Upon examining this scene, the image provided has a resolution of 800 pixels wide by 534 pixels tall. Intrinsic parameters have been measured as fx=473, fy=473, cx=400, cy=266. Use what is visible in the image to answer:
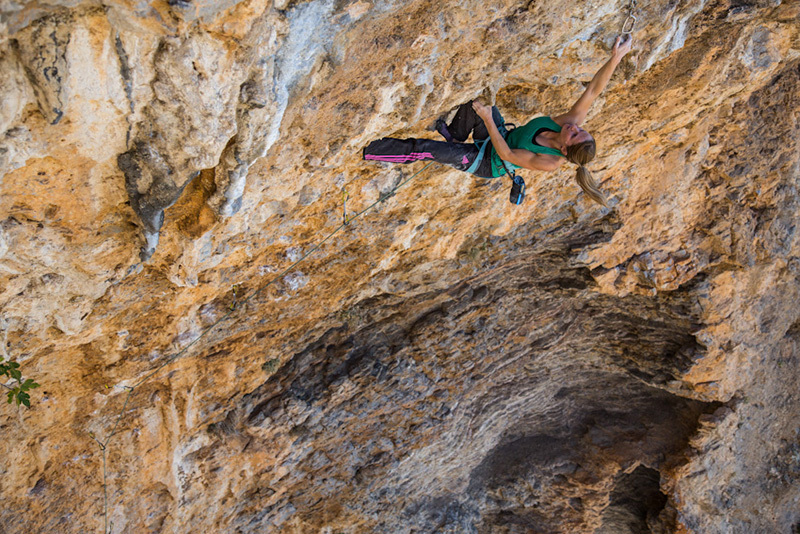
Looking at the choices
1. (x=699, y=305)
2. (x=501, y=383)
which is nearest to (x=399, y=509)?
(x=501, y=383)

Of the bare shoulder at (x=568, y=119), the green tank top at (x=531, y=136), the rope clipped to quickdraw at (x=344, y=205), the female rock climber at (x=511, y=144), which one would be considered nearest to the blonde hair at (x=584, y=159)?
the female rock climber at (x=511, y=144)

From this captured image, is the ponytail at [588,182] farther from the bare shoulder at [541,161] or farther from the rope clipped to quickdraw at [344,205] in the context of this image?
the rope clipped to quickdraw at [344,205]

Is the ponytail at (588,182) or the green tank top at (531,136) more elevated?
the green tank top at (531,136)

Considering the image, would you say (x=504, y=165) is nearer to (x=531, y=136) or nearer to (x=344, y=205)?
(x=531, y=136)

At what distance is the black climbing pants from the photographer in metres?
3.40

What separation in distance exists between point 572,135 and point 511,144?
47 centimetres

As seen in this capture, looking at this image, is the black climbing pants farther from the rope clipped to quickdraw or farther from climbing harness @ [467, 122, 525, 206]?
the rope clipped to quickdraw

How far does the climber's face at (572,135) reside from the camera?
9.29 feet

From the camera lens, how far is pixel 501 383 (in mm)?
7840

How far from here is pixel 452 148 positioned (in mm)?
3408

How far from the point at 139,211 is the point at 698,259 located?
19.6 ft

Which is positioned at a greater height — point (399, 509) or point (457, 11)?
point (457, 11)

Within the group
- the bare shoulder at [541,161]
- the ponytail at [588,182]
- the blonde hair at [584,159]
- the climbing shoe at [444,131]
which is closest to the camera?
the blonde hair at [584,159]

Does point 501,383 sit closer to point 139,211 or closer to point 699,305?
point 699,305
